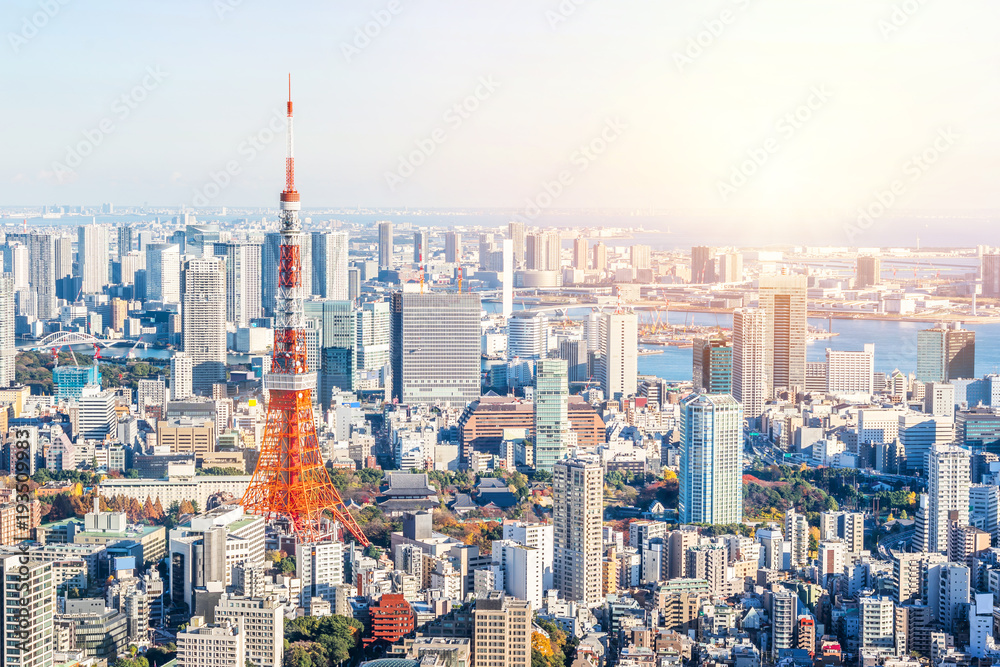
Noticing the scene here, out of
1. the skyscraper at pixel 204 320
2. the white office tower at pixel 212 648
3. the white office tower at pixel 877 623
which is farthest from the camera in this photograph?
the skyscraper at pixel 204 320

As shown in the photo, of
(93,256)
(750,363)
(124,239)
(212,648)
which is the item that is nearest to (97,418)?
(750,363)

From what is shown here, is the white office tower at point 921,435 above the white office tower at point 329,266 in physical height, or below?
below

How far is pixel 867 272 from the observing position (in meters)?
27.2

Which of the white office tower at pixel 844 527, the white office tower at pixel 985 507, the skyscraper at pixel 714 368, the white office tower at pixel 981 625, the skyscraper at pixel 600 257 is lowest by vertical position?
the white office tower at pixel 981 625

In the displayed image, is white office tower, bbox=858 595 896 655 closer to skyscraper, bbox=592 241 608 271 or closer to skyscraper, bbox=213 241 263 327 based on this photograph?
skyscraper, bbox=213 241 263 327

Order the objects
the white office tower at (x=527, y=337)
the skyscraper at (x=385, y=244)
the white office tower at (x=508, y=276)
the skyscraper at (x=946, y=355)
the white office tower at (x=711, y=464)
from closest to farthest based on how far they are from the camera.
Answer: the white office tower at (x=711, y=464) → the skyscraper at (x=946, y=355) → the white office tower at (x=527, y=337) → the white office tower at (x=508, y=276) → the skyscraper at (x=385, y=244)

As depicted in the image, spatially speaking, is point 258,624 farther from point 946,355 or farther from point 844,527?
point 946,355

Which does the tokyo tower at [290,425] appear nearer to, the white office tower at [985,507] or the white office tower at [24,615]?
the white office tower at [24,615]

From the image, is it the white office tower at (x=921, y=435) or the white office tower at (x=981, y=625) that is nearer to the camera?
the white office tower at (x=981, y=625)

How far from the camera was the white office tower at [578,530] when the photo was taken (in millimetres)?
9406

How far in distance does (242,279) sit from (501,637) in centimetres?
1929

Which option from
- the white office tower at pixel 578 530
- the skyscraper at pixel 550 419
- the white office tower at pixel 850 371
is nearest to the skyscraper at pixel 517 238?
the white office tower at pixel 850 371

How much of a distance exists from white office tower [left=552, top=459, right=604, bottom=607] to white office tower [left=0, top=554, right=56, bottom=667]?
11.4ft

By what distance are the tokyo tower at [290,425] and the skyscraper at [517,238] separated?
1807 cm
